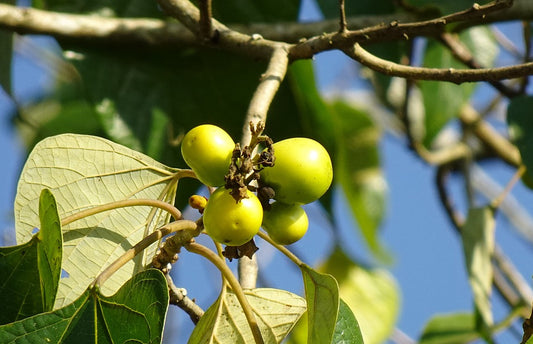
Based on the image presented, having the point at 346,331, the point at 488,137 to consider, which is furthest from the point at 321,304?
the point at 488,137

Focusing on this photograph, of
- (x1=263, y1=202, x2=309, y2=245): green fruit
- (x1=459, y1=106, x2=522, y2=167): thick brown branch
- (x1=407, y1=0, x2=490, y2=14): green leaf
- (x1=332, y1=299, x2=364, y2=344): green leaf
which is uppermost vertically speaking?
(x1=459, y1=106, x2=522, y2=167): thick brown branch

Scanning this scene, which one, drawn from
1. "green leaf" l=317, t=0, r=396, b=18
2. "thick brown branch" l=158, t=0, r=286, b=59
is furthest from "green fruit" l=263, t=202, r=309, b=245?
"green leaf" l=317, t=0, r=396, b=18

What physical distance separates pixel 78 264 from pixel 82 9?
2.53 ft

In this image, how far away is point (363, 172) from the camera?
2115 mm

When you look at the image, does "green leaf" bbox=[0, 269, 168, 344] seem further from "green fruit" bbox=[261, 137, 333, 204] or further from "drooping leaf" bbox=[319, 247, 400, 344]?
"drooping leaf" bbox=[319, 247, 400, 344]

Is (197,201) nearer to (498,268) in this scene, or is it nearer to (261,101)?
(261,101)

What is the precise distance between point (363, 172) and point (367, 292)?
1.12 ft

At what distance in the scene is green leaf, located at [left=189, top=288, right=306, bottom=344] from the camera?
88cm

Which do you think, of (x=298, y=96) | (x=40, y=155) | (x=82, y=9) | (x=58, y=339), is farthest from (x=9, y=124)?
(x=58, y=339)

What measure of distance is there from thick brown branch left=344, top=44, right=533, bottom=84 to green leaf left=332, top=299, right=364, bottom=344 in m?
0.29

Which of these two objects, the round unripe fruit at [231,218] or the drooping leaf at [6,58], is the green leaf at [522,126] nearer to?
the round unripe fruit at [231,218]

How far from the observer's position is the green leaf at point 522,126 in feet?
4.14

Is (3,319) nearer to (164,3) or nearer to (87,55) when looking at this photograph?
(164,3)

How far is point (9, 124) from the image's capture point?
2967 millimetres
